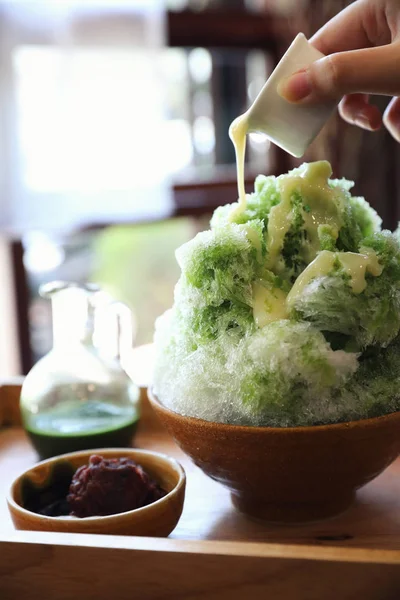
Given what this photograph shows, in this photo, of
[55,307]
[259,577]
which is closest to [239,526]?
[259,577]

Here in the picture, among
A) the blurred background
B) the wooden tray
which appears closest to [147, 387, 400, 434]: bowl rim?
the wooden tray

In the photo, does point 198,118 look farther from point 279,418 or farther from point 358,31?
point 279,418

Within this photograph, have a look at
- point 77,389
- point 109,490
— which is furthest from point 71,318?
point 109,490

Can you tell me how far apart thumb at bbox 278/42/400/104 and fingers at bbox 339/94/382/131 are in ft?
0.81

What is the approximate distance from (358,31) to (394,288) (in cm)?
43

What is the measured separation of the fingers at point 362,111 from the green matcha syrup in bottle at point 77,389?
0.42m

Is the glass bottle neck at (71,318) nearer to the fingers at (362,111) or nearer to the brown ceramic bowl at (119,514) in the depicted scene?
the brown ceramic bowl at (119,514)

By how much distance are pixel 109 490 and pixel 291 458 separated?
181 millimetres

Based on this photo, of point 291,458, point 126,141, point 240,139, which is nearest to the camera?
point 291,458

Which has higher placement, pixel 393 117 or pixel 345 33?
pixel 345 33

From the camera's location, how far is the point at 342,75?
747 millimetres

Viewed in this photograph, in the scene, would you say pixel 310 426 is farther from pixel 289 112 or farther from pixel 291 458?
pixel 289 112

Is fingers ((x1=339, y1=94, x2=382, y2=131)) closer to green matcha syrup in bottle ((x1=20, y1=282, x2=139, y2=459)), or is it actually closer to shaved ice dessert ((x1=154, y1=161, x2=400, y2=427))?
shaved ice dessert ((x1=154, y1=161, x2=400, y2=427))

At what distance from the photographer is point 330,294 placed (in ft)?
2.24
